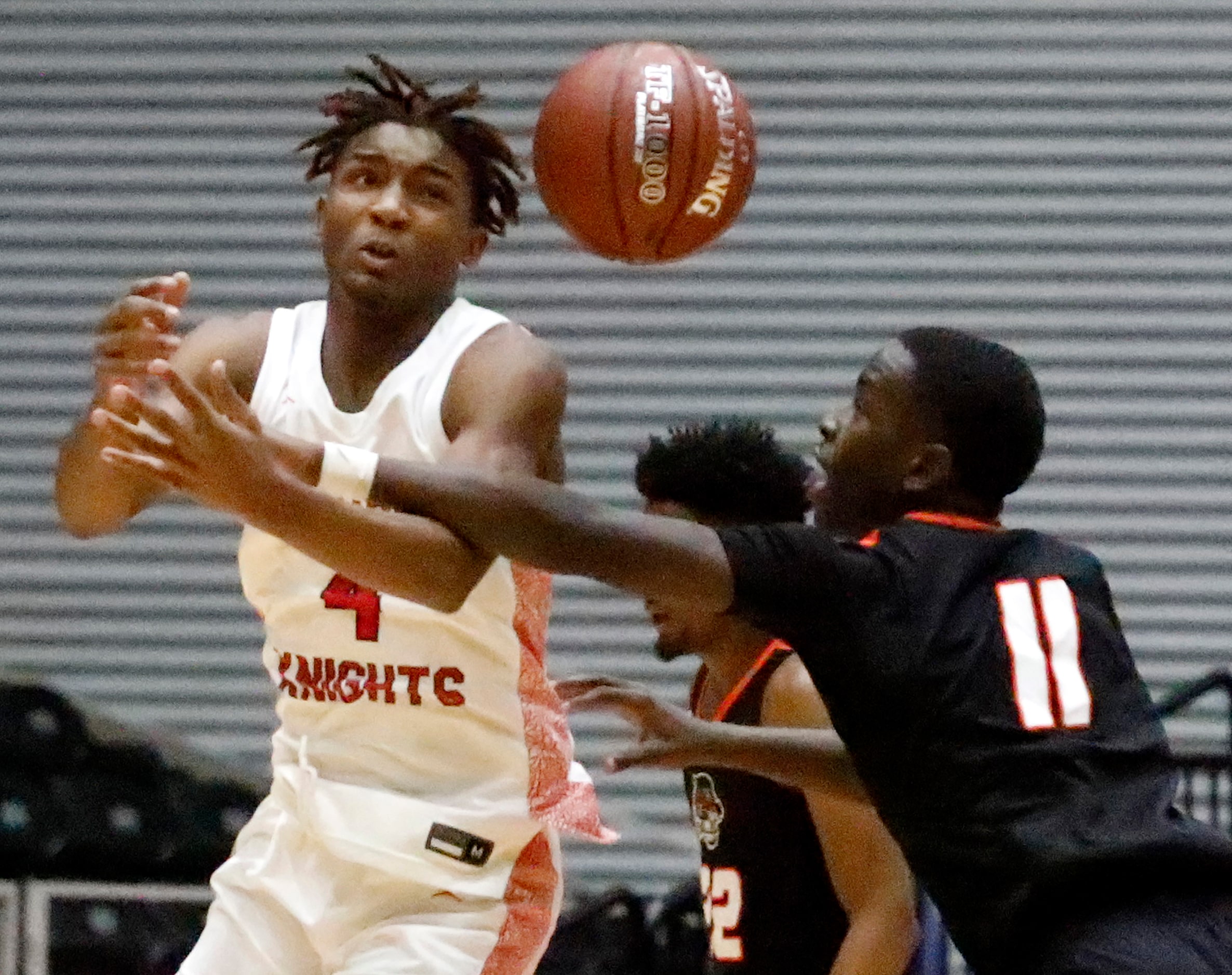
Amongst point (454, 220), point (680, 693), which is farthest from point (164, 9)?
point (454, 220)

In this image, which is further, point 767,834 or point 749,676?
point 749,676

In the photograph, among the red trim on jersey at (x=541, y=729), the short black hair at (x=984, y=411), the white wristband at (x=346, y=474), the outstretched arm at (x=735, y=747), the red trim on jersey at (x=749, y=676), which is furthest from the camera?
the red trim on jersey at (x=749, y=676)

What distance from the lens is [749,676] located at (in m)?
4.54

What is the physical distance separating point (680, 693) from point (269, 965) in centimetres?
400

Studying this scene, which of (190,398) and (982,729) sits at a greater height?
(190,398)

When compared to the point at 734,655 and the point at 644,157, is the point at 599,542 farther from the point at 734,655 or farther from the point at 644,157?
the point at 734,655

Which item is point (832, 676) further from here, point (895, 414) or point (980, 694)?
point (895, 414)

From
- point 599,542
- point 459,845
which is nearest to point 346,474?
point 599,542

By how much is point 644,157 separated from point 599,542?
1300 mm

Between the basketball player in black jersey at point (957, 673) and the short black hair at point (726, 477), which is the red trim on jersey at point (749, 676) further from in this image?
the basketball player in black jersey at point (957, 673)

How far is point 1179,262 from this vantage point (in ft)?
25.3

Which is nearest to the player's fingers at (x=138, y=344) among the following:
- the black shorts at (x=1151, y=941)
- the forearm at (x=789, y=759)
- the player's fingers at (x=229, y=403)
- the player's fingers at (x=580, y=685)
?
the player's fingers at (x=229, y=403)

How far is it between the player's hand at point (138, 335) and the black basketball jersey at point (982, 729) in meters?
1.15

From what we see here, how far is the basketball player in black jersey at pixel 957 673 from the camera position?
3252mm
